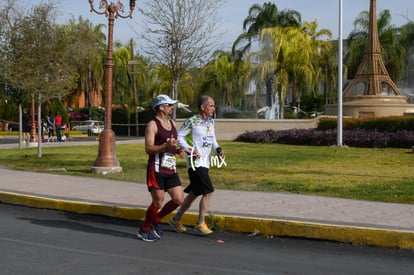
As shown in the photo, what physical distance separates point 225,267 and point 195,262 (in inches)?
14.5

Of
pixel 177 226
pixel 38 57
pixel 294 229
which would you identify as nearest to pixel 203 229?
pixel 177 226

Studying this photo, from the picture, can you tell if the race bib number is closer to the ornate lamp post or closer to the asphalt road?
the asphalt road

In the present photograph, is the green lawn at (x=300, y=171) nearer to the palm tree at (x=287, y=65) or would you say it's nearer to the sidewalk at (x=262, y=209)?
the sidewalk at (x=262, y=209)

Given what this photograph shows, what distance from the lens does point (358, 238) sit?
750 centimetres

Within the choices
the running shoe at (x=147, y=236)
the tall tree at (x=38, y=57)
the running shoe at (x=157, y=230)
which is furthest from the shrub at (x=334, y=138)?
the running shoe at (x=147, y=236)

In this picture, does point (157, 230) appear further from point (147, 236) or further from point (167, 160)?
point (167, 160)

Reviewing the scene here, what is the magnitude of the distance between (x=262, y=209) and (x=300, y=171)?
19.2ft

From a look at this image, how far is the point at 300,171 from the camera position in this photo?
14.7 metres

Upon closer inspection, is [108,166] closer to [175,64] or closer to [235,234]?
[235,234]

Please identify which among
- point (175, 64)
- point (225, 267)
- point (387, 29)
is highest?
point (387, 29)

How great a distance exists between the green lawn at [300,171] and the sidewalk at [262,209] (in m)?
0.97

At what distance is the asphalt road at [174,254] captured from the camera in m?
6.27

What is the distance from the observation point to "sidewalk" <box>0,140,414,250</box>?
24.9 feet

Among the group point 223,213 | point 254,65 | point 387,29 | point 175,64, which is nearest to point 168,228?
point 223,213
